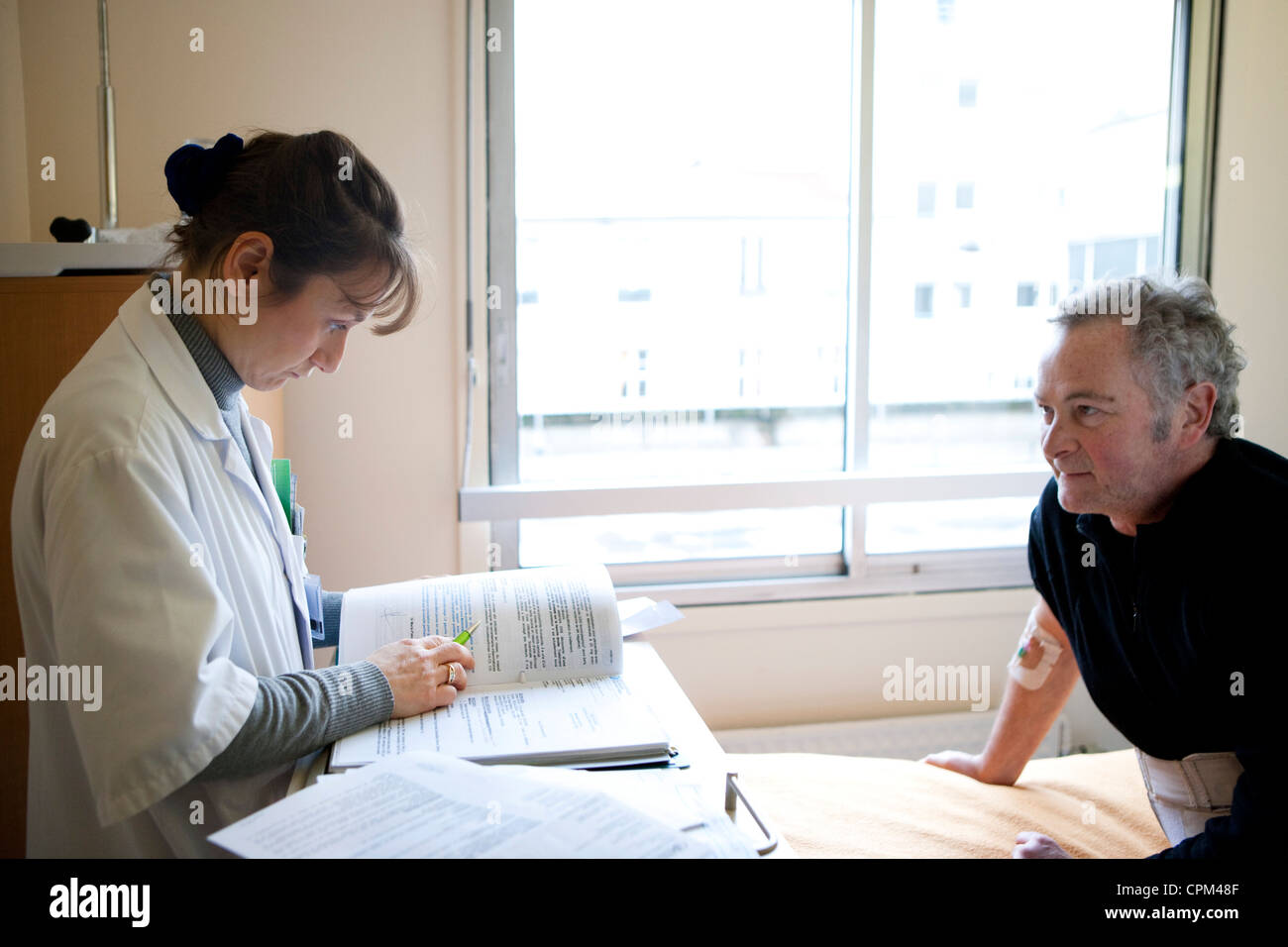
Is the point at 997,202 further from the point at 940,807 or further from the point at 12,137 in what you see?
the point at 12,137

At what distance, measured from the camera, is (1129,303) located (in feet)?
4.61

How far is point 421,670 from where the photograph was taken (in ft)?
3.54

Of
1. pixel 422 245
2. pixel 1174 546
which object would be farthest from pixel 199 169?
pixel 1174 546

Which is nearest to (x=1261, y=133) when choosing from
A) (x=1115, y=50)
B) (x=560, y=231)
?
(x=1115, y=50)

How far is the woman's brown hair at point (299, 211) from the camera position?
1.09 meters

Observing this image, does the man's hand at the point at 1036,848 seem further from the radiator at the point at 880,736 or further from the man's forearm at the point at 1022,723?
the radiator at the point at 880,736

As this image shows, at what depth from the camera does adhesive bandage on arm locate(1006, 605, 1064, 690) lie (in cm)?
176

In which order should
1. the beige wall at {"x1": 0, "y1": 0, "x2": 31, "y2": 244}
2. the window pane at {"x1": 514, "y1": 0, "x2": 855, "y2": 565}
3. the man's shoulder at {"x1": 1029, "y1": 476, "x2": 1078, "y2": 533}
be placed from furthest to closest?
the window pane at {"x1": 514, "y1": 0, "x2": 855, "y2": 565} < the beige wall at {"x1": 0, "y1": 0, "x2": 31, "y2": 244} < the man's shoulder at {"x1": 1029, "y1": 476, "x2": 1078, "y2": 533}

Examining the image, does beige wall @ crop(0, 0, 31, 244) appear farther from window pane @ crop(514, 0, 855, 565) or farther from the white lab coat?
the white lab coat

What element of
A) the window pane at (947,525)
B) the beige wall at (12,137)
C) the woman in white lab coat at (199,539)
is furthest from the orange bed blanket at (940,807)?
the beige wall at (12,137)

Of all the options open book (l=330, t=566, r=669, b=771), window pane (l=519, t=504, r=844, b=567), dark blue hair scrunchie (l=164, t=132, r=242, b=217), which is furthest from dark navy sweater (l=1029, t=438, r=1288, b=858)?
dark blue hair scrunchie (l=164, t=132, r=242, b=217)

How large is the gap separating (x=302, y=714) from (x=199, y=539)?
0.20m

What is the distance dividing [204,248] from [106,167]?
921mm

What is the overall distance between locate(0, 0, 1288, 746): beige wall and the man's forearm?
0.84m
